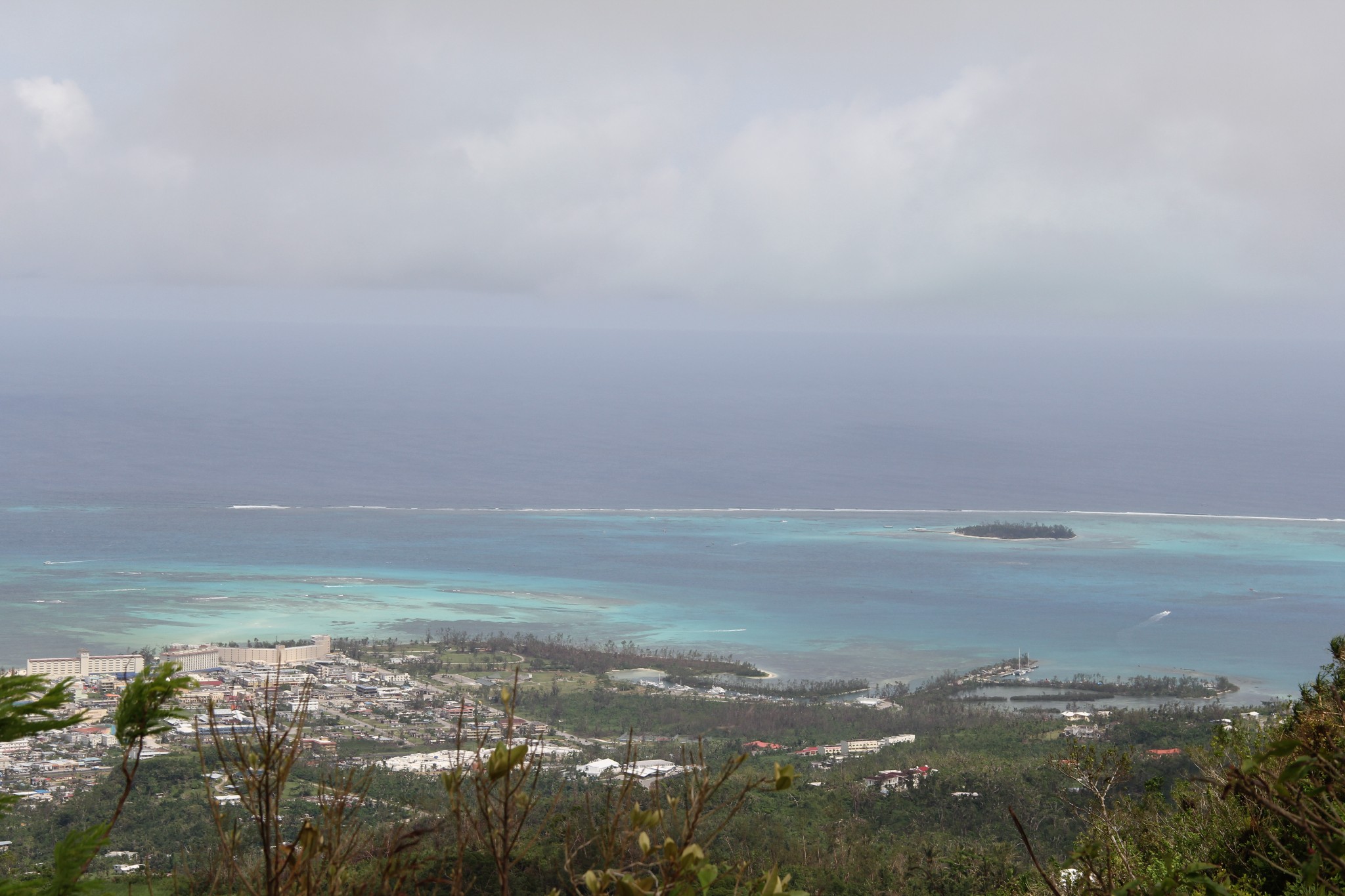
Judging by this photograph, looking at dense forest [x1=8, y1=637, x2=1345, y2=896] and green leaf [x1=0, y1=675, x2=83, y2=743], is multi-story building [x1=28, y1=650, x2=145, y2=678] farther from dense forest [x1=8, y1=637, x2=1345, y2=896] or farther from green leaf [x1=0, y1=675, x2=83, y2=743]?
green leaf [x1=0, y1=675, x2=83, y2=743]

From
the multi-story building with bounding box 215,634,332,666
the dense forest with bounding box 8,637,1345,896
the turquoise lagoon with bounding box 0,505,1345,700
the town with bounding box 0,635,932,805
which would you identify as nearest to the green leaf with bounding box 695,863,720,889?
the dense forest with bounding box 8,637,1345,896

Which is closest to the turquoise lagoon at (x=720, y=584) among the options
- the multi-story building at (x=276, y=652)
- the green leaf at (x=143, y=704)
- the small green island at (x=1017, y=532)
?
the small green island at (x=1017, y=532)

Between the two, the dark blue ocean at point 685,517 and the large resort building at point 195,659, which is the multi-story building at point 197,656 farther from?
the dark blue ocean at point 685,517

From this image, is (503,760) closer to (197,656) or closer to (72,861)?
(72,861)

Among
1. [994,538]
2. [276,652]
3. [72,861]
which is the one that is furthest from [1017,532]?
[72,861]

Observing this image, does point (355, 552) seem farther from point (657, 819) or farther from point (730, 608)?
point (657, 819)

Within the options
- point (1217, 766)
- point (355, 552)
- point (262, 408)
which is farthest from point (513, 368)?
point (1217, 766)
